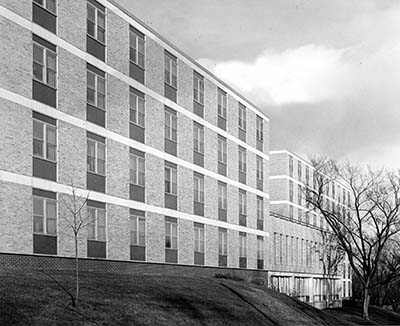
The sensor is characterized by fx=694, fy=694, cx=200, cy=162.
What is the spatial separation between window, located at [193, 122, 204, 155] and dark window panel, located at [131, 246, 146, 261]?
9953 millimetres

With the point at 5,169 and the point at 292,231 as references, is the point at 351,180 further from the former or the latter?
the point at 5,169

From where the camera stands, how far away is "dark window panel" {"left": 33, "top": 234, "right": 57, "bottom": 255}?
2931cm

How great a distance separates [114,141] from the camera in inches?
1420

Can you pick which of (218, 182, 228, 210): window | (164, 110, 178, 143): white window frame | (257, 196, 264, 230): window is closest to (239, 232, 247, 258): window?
(257, 196, 264, 230): window

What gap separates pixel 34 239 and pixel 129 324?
26.3 ft

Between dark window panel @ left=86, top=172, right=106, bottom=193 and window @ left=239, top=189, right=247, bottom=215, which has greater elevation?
dark window panel @ left=86, top=172, right=106, bottom=193

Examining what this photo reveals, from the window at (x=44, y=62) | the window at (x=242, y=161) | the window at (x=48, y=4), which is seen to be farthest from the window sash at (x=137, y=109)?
the window at (x=242, y=161)

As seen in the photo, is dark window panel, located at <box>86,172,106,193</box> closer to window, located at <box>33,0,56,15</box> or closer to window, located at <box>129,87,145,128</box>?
window, located at <box>129,87,145,128</box>

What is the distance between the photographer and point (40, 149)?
29969 millimetres

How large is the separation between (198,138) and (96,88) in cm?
1313

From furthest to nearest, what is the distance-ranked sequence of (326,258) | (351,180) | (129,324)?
(326,258), (351,180), (129,324)

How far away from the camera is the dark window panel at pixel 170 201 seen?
41531 millimetres

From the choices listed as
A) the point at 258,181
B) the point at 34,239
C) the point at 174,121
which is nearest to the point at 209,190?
the point at 174,121

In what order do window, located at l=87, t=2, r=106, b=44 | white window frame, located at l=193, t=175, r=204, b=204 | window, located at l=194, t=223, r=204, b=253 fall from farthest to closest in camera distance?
white window frame, located at l=193, t=175, r=204, b=204 → window, located at l=194, t=223, r=204, b=253 → window, located at l=87, t=2, r=106, b=44
